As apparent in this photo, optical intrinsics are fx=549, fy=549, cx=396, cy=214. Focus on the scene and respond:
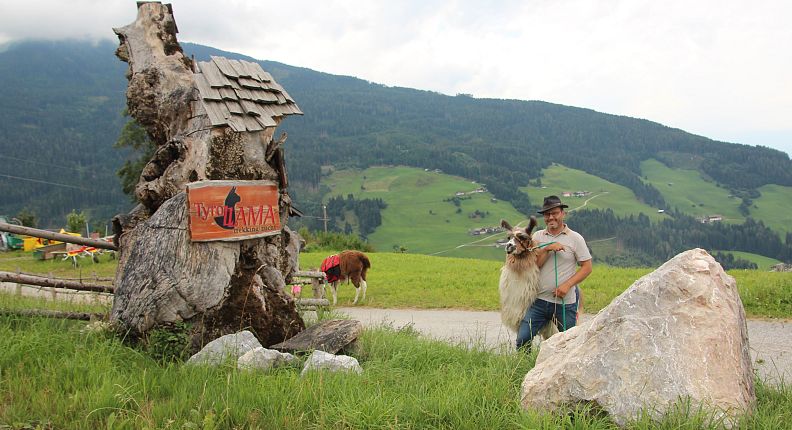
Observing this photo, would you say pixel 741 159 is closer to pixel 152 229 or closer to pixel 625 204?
pixel 625 204

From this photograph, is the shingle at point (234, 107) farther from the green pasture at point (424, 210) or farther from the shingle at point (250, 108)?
the green pasture at point (424, 210)

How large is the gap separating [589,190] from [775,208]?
37444mm

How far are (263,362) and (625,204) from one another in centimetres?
12438

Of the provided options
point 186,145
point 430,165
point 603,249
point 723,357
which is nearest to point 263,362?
point 186,145

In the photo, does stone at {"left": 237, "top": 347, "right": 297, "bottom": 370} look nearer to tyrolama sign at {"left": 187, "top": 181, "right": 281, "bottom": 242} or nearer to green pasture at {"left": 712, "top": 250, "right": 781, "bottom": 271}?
tyrolama sign at {"left": 187, "top": 181, "right": 281, "bottom": 242}

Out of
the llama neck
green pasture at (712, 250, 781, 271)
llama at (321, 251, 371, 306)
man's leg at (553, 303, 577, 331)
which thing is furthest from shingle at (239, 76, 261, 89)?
green pasture at (712, 250, 781, 271)

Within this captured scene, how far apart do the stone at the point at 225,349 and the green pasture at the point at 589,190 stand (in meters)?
91.3

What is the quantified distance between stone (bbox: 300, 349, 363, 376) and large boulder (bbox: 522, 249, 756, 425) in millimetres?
1593

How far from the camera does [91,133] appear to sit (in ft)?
534

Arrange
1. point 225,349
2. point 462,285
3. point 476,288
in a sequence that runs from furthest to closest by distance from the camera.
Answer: point 462,285, point 476,288, point 225,349

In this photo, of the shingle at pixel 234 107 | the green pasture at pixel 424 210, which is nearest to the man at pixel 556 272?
the shingle at pixel 234 107

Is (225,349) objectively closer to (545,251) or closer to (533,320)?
(533,320)

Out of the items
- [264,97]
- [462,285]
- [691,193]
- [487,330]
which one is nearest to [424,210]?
[691,193]

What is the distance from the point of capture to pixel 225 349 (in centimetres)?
526
